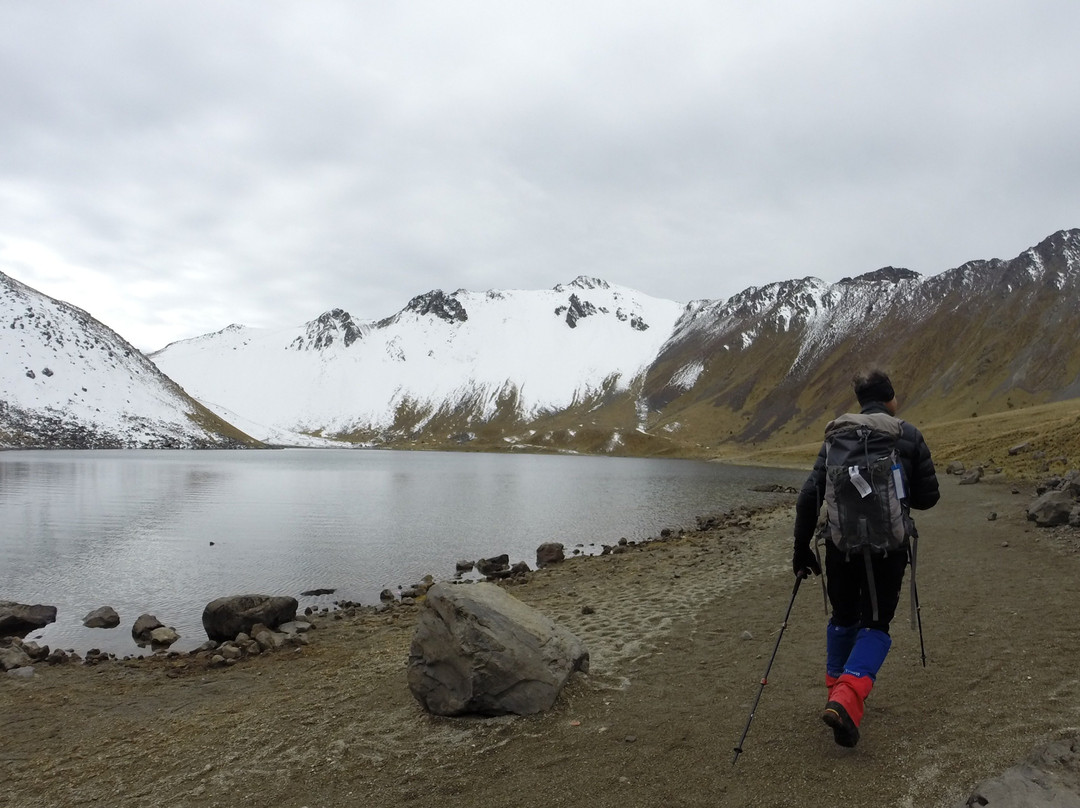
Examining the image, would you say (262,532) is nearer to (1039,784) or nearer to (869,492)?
(869,492)

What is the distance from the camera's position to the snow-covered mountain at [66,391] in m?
162

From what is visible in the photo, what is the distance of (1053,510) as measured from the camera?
768 inches

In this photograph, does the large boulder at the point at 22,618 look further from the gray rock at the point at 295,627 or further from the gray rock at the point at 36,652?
the gray rock at the point at 295,627

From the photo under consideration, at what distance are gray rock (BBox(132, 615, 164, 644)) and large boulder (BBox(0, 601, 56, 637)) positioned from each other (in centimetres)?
280

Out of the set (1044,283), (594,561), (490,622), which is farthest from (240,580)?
(1044,283)

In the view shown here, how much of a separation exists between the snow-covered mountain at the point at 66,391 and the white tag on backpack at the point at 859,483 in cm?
18639

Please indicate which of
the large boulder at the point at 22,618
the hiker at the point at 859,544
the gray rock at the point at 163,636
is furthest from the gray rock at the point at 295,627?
the hiker at the point at 859,544

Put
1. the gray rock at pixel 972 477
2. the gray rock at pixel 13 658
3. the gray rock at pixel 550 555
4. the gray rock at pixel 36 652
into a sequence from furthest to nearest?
the gray rock at pixel 972 477 → the gray rock at pixel 550 555 → the gray rock at pixel 36 652 → the gray rock at pixel 13 658

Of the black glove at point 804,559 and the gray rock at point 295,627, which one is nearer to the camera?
the black glove at point 804,559

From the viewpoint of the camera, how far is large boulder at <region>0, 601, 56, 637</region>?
1706cm

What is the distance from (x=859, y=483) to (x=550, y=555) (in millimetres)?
21328

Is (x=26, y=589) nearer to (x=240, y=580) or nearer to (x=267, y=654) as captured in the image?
(x=240, y=580)

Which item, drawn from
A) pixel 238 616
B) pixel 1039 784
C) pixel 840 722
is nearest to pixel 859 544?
pixel 840 722

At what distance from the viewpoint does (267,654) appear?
47.8 ft
